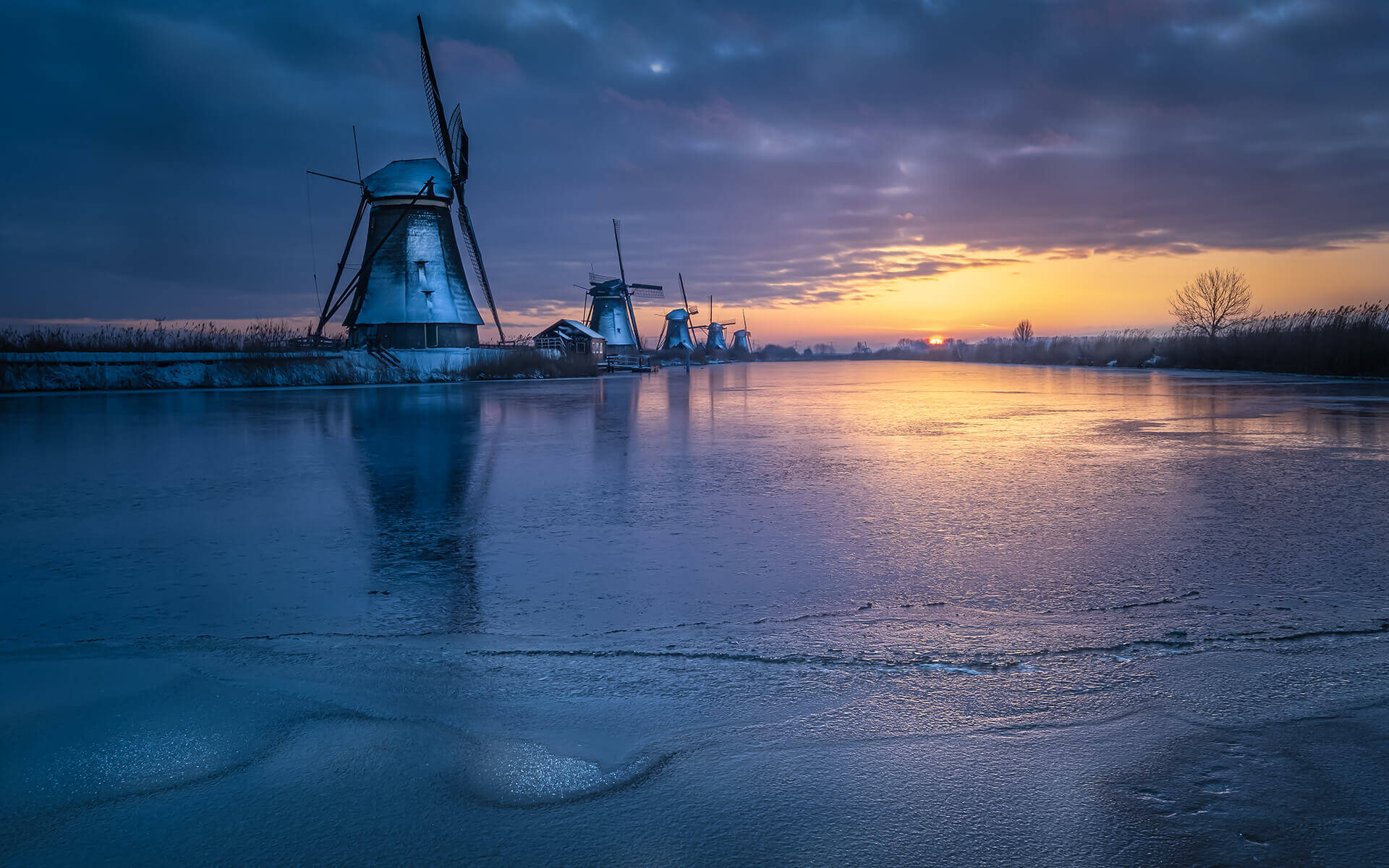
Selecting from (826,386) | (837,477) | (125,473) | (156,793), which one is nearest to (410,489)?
(125,473)

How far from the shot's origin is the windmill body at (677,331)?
285 ft

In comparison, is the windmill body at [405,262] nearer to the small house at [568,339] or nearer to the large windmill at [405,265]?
the large windmill at [405,265]

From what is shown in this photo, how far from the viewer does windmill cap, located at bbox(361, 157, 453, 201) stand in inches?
1298

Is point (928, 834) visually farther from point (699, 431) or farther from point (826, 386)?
point (826, 386)

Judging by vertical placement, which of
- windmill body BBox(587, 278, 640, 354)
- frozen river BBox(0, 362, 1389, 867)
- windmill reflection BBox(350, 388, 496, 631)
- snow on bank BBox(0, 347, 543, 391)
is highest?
windmill body BBox(587, 278, 640, 354)

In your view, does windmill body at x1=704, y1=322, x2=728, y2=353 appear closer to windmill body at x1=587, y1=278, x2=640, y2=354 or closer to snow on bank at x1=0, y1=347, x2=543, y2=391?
windmill body at x1=587, y1=278, x2=640, y2=354

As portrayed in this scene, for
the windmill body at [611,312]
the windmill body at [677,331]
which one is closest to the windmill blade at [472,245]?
the windmill body at [611,312]

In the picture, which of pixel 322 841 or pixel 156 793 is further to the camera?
pixel 156 793

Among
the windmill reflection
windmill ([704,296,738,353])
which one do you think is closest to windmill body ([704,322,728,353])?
windmill ([704,296,738,353])

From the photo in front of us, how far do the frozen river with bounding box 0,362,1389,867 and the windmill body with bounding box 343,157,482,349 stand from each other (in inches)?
1072

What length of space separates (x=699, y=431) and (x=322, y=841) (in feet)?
34.6

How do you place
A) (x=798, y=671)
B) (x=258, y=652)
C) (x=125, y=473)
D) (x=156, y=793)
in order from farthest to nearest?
(x=125, y=473) < (x=258, y=652) < (x=798, y=671) < (x=156, y=793)

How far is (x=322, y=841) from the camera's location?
198 cm

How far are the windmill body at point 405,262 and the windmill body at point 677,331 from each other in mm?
52703
